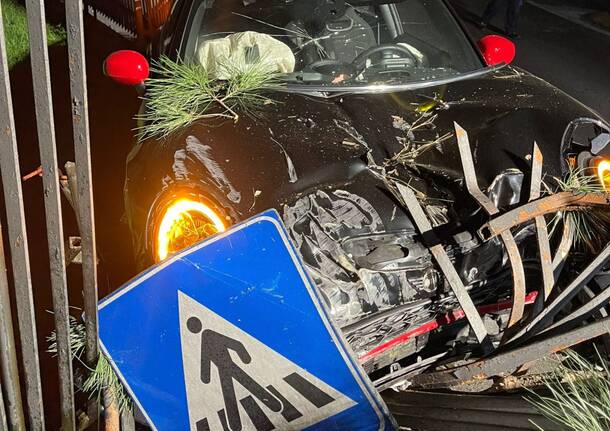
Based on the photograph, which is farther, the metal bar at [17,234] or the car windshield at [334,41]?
the car windshield at [334,41]

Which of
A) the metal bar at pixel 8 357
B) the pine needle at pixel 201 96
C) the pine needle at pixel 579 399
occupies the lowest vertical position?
the pine needle at pixel 579 399

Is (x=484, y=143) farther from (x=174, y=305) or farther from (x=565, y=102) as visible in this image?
(x=174, y=305)

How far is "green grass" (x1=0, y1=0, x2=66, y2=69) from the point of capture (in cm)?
709

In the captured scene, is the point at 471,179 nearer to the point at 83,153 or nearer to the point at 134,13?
the point at 83,153

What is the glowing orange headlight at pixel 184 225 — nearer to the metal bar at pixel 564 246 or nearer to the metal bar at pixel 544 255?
the metal bar at pixel 544 255

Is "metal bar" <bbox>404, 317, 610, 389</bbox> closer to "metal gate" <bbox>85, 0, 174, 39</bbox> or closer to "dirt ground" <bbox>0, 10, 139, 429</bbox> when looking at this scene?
"dirt ground" <bbox>0, 10, 139, 429</bbox>

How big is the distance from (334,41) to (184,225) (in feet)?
5.46

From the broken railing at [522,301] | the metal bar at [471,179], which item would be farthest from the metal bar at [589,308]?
the metal bar at [471,179]

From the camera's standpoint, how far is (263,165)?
2.83 m

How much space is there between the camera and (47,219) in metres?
1.88

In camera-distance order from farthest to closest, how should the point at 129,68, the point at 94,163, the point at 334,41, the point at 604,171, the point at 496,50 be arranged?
the point at 94,163
the point at 496,50
the point at 334,41
the point at 129,68
the point at 604,171

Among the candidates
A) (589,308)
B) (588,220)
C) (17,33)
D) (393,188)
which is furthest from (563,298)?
(17,33)

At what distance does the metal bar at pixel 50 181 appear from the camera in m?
1.65

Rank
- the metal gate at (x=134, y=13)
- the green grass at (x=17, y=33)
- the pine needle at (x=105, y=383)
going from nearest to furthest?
the pine needle at (x=105, y=383)
the green grass at (x=17, y=33)
the metal gate at (x=134, y=13)
